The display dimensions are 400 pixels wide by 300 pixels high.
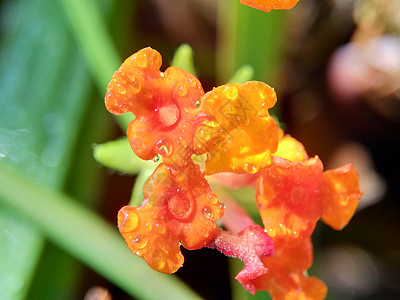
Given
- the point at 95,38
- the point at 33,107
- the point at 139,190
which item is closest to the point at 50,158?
the point at 33,107

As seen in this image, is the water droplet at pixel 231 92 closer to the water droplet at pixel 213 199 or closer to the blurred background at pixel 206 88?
the water droplet at pixel 213 199

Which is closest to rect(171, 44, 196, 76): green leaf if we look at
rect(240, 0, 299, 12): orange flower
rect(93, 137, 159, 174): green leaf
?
rect(93, 137, 159, 174): green leaf

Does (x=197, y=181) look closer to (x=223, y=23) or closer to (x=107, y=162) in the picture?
(x=107, y=162)

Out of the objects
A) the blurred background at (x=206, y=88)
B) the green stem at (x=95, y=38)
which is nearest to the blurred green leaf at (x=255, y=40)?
the blurred background at (x=206, y=88)

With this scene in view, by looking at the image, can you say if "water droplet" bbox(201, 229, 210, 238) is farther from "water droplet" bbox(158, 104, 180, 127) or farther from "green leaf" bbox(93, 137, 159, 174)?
"green leaf" bbox(93, 137, 159, 174)

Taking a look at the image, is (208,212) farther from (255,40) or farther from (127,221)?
(255,40)

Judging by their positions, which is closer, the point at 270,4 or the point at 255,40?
the point at 270,4

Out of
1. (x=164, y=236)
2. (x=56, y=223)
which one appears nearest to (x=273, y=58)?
(x=56, y=223)
